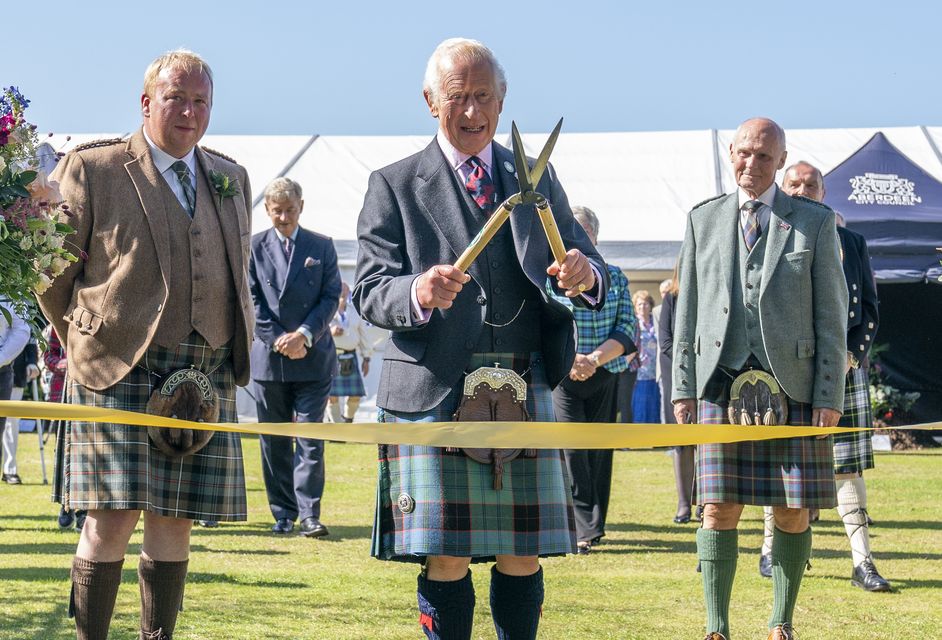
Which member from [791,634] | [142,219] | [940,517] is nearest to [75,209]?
[142,219]

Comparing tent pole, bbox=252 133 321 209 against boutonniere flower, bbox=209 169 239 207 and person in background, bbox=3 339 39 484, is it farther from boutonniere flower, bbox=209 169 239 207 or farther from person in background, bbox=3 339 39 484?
boutonniere flower, bbox=209 169 239 207

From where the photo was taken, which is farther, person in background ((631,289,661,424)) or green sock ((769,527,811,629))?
person in background ((631,289,661,424))

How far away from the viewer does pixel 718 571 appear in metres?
4.71

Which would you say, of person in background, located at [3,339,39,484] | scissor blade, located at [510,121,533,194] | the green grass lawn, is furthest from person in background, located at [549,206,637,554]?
scissor blade, located at [510,121,533,194]

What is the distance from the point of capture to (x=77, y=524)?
25.6ft

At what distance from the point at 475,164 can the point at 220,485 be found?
1350mm

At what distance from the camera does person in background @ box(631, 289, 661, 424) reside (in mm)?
13859

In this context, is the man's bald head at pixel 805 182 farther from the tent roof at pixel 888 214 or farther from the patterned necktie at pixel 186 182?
the tent roof at pixel 888 214

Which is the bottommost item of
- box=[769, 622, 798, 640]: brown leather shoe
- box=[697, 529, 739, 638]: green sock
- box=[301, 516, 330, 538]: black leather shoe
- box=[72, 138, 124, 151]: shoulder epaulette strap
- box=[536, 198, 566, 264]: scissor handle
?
box=[769, 622, 798, 640]: brown leather shoe

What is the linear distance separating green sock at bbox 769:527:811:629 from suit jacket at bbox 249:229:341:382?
12.8 feet

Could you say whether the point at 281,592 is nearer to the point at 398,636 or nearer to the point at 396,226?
the point at 398,636

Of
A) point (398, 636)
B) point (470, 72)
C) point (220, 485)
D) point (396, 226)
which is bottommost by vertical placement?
point (398, 636)

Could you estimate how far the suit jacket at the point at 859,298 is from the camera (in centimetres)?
604

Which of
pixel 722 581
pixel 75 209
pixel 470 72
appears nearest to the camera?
pixel 470 72
